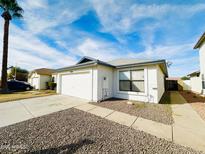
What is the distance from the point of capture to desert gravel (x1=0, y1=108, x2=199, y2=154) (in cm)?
274

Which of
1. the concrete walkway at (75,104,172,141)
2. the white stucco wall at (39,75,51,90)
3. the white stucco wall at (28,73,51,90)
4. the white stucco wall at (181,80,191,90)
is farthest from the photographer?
the white stucco wall at (181,80,191,90)

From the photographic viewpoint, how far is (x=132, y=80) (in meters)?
9.23

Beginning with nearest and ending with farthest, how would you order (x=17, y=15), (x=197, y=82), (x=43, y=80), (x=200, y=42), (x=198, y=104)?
(x=198, y=104) → (x=200, y=42) → (x=17, y=15) → (x=197, y=82) → (x=43, y=80)

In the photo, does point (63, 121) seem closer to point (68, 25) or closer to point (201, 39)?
point (68, 25)

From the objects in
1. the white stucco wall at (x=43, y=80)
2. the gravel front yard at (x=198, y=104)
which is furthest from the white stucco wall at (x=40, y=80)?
the gravel front yard at (x=198, y=104)

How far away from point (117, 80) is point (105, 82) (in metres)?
1.34

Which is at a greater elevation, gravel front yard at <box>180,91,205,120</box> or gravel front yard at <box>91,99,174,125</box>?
gravel front yard at <box>91,99,174,125</box>

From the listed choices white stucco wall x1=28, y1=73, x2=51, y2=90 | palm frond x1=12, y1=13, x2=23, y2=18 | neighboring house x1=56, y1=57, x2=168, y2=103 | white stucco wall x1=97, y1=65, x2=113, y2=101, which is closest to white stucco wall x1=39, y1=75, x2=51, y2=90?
white stucco wall x1=28, y1=73, x2=51, y2=90

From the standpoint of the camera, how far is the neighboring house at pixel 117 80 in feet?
27.4

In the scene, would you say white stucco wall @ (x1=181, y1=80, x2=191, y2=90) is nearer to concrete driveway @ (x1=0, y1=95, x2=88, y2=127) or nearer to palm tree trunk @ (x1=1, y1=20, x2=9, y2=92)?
concrete driveway @ (x1=0, y1=95, x2=88, y2=127)

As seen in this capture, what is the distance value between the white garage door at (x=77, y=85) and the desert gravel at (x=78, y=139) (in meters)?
5.03

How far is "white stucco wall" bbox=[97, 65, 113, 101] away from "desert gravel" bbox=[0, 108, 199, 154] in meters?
4.62

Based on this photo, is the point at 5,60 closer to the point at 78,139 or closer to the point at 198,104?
the point at 78,139

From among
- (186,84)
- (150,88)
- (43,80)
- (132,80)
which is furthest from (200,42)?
(43,80)
